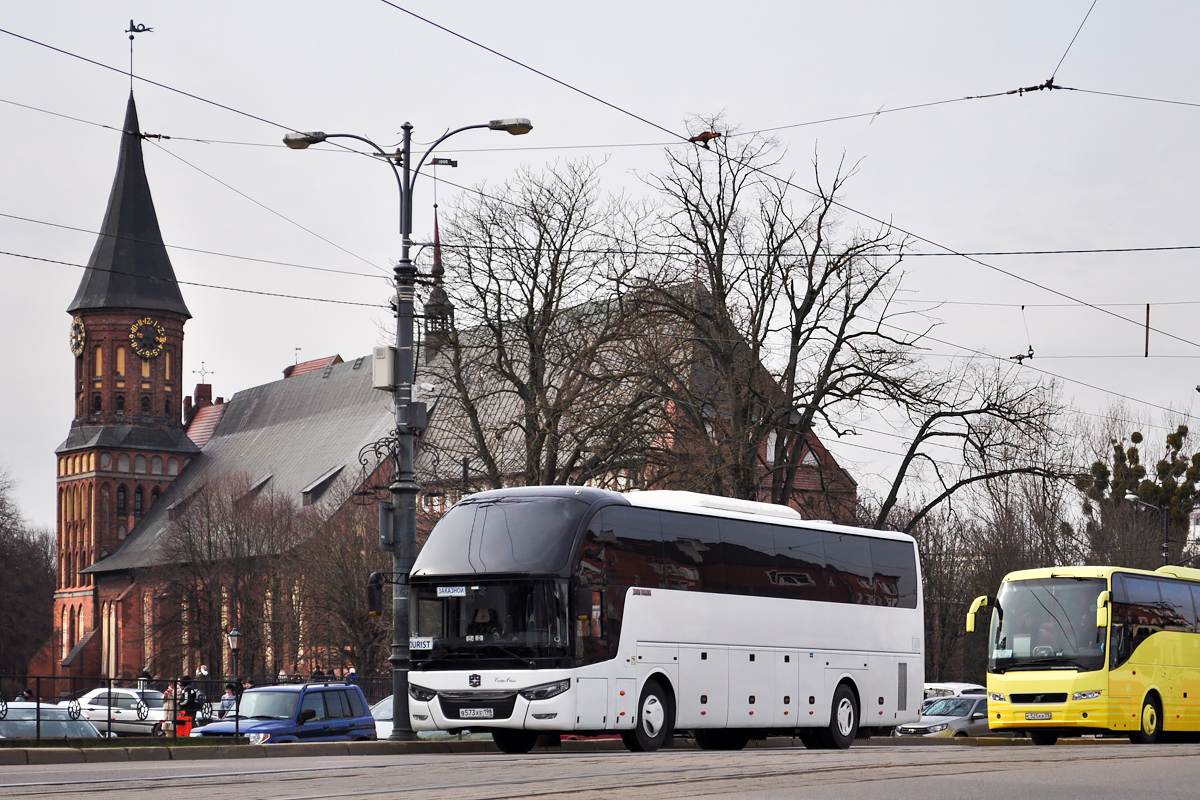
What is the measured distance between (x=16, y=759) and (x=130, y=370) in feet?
303

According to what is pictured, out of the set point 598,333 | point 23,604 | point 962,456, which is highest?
point 598,333

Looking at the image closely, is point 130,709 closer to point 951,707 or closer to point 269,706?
point 269,706

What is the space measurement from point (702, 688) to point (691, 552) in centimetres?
183

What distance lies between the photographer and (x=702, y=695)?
70.2 ft

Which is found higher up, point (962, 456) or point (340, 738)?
point (962, 456)

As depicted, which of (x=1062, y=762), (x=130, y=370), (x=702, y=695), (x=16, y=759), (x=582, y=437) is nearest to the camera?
(x=1062, y=762)

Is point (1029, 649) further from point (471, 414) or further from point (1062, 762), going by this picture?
point (471, 414)

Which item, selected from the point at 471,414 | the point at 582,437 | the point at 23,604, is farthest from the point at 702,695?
the point at 23,604

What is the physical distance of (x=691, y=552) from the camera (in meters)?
21.6

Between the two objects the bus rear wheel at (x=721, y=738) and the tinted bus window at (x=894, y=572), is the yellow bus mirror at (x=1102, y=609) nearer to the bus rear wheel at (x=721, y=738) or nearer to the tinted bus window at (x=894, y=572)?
the tinted bus window at (x=894, y=572)

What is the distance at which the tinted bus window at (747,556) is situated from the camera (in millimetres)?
22188

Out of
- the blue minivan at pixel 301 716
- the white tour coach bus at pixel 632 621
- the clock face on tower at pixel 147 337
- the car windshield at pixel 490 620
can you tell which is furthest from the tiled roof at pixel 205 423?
the car windshield at pixel 490 620

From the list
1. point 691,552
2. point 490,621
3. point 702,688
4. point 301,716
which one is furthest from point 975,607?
point 301,716

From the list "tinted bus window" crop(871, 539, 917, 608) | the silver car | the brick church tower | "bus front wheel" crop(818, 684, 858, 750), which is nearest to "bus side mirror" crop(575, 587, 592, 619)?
"bus front wheel" crop(818, 684, 858, 750)
